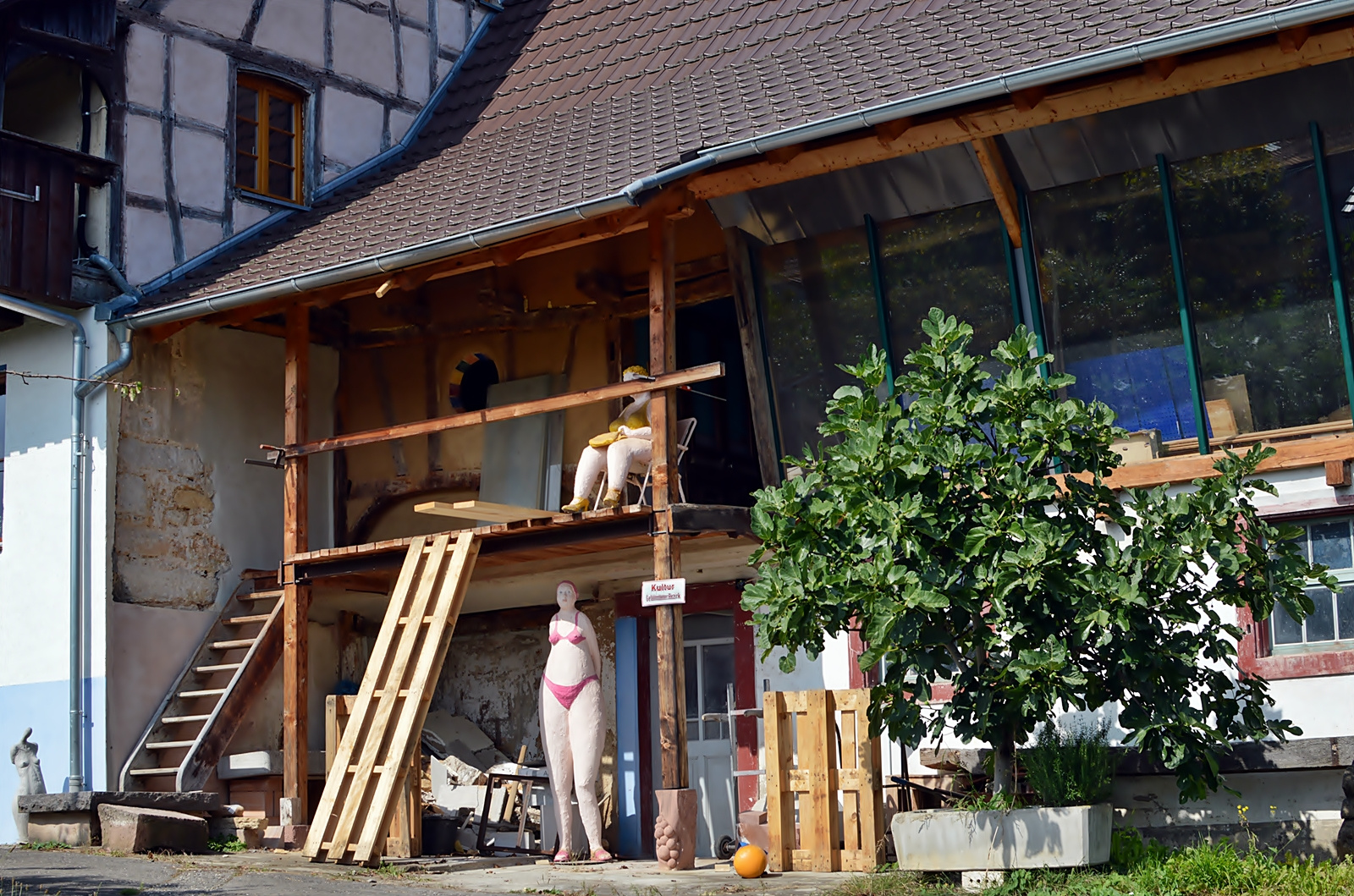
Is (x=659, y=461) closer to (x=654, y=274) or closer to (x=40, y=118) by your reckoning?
(x=654, y=274)

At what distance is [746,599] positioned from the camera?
8914 millimetres

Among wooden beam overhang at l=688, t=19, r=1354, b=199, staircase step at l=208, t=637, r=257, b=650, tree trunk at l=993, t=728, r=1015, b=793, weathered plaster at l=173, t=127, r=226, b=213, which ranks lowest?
tree trunk at l=993, t=728, r=1015, b=793

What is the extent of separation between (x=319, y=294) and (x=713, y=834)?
548 cm

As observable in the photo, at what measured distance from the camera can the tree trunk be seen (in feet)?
28.5

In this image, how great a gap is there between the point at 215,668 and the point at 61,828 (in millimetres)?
1971

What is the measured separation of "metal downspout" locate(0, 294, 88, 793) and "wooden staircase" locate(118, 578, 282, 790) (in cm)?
44

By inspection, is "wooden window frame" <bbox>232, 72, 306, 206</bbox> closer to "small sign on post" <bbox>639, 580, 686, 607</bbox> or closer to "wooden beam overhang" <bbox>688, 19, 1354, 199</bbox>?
"wooden beam overhang" <bbox>688, 19, 1354, 199</bbox>

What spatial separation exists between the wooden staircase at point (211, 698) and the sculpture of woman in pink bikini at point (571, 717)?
3417 mm

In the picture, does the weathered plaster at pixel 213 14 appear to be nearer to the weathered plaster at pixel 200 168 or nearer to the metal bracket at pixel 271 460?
the weathered plaster at pixel 200 168

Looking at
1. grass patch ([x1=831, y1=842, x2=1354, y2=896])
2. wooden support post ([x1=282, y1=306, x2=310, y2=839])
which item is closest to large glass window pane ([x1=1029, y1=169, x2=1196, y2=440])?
grass patch ([x1=831, y1=842, x2=1354, y2=896])

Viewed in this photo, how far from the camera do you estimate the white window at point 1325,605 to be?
10.2 m

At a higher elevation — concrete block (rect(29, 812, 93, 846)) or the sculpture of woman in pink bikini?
the sculpture of woman in pink bikini

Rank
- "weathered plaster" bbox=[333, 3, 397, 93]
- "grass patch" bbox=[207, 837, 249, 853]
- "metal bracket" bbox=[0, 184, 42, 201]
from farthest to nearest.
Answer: "weathered plaster" bbox=[333, 3, 397, 93], "metal bracket" bbox=[0, 184, 42, 201], "grass patch" bbox=[207, 837, 249, 853]

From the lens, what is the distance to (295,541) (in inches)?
531
